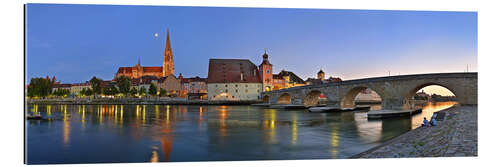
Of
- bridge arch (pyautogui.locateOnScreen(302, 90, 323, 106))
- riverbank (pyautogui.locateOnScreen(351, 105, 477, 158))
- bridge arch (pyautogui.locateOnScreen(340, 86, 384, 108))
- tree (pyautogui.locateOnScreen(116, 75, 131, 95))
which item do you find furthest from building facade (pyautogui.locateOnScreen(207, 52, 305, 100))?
riverbank (pyautogui.locateOnScreen(351, 105, 477, 158))

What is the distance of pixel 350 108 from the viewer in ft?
98.1

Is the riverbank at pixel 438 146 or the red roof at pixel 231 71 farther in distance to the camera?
the red roof at pixel 231 71

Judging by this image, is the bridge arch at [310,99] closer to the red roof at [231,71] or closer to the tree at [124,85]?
the red roof at [231,71]

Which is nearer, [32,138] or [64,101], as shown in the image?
[32,138]

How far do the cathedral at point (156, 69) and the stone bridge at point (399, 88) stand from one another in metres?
74.9

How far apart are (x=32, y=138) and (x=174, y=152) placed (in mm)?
7485

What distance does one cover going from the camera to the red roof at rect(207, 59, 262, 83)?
2172 inches

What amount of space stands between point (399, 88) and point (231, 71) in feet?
120

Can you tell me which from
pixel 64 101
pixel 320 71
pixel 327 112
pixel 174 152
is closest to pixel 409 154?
pixel 174 152

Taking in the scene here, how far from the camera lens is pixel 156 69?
362 feet

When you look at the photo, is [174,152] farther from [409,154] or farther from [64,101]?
[64,101]

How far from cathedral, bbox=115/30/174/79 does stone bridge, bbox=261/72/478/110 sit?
2949 inches

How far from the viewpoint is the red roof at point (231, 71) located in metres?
55.2

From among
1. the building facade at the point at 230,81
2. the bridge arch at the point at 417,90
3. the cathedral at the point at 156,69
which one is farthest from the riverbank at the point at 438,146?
the cathedral at the point at 156,69
